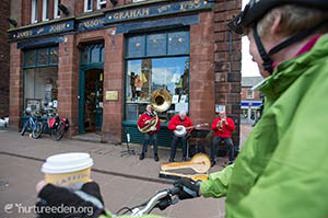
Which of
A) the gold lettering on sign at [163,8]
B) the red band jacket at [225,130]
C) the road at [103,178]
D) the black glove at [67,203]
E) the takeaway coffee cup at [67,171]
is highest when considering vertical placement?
the gold lettering on sign at [163,8]

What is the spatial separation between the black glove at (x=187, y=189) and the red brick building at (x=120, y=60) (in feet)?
24.5

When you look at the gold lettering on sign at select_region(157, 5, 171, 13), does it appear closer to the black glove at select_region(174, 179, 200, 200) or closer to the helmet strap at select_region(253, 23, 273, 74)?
the black glove at select_region(174, 179, 200, 200)

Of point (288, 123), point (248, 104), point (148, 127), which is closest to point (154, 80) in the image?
point (148, 127)

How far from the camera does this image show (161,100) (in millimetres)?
10250

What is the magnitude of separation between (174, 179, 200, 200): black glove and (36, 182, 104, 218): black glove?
2.90 feet

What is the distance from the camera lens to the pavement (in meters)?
4.63

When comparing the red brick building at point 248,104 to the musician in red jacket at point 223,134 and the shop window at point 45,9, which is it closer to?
the shop window at point 45,9

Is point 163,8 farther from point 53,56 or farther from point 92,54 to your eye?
point 53,56

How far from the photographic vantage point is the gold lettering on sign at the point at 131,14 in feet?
34.3

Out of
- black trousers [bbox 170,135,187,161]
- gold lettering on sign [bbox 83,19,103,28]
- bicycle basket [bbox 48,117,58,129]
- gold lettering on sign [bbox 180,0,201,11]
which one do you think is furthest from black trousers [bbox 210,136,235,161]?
bicycle basket [bbox 48,117,58,129]

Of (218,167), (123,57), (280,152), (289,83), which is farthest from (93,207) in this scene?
(123,57)

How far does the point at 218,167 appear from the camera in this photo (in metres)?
7.80

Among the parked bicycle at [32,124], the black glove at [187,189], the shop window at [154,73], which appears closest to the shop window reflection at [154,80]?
the shop window at [154,73]

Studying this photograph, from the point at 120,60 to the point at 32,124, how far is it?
5499 millimetres
